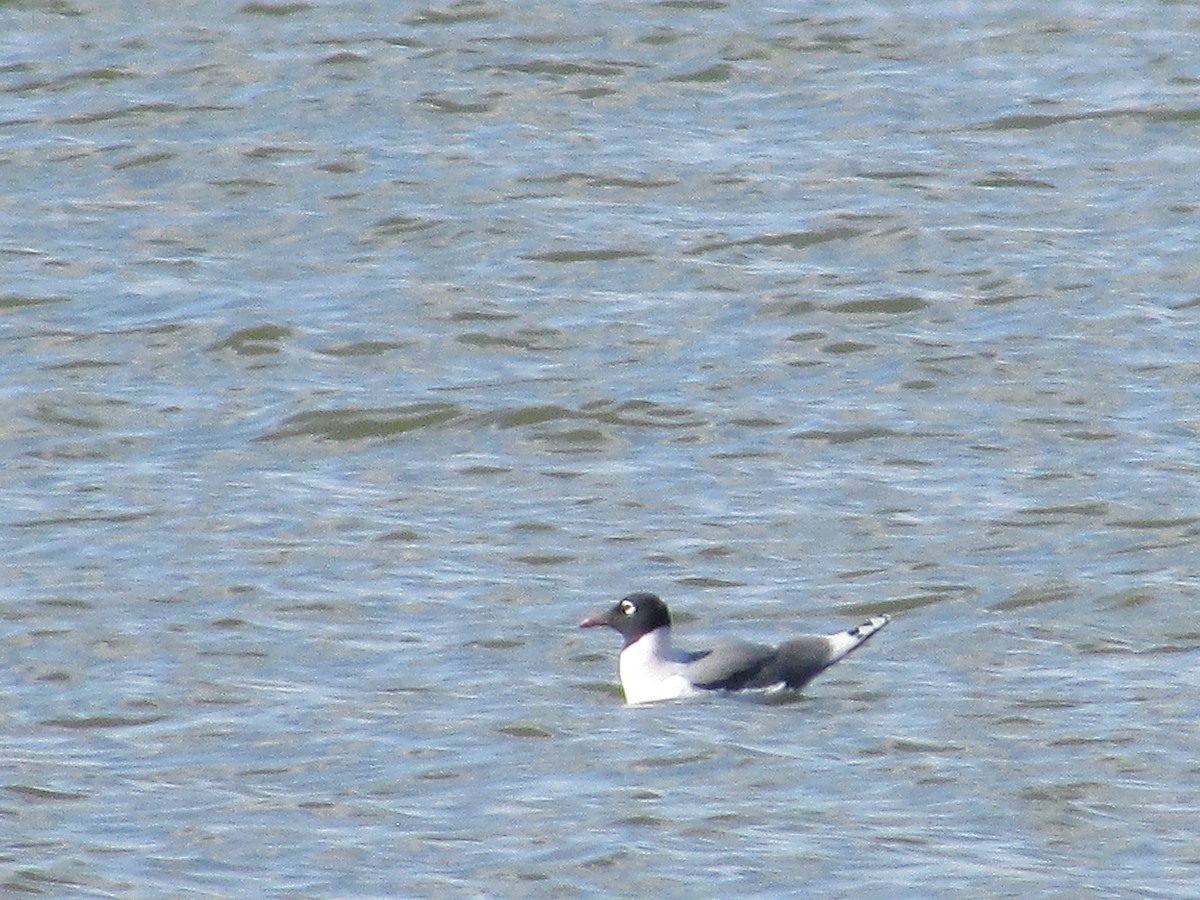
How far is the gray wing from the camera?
12.5 metres

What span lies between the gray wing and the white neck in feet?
0.29

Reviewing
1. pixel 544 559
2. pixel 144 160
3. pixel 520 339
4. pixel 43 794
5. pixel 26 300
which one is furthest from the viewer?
pixel 144 160

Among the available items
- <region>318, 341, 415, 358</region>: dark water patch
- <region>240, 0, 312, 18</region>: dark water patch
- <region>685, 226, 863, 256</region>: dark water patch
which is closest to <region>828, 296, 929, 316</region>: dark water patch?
<region>685, 226, 863, 256</region>: dark water patch

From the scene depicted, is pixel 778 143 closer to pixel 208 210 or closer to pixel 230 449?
pixel 208 210

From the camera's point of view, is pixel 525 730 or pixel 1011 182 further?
pixel 1011 182

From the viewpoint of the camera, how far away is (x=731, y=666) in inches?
496

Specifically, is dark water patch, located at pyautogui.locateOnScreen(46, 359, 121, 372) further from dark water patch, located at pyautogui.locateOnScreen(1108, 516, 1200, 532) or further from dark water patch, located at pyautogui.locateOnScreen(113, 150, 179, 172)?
dark water patch, located at pyautogui.locateOnScreen(1108, 516, 1200, 532)

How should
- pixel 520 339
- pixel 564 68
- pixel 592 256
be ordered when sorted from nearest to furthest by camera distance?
1. pixel 520 339
2. pixel 592 256
3. pixel 564 68

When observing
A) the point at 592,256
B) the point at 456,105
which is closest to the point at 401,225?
the point at 592,256

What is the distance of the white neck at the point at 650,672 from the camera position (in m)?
12.5

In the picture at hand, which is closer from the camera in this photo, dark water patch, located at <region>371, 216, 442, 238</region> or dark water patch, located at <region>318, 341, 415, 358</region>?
dark water patch, located at <region>318, 341, 415, 358</region>

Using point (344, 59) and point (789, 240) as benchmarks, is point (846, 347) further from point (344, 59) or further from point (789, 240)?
point (344, 59)

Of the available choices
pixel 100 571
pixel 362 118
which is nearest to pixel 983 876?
pixel 100 571

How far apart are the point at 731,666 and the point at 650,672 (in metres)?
0.37
